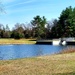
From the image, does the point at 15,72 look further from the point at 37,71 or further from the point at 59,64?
the point at 59,64

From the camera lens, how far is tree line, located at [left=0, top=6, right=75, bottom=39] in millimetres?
106062

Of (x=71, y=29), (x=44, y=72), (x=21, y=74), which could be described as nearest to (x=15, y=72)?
(x=21, y=74)

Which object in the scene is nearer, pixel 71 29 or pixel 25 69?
pixel 25 69

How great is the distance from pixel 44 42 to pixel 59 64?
78462mm

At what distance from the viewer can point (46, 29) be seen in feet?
388

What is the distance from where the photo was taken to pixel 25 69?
13.2 m

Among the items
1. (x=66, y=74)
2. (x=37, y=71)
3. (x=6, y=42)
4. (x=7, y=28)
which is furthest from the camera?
(x=7, y=28)

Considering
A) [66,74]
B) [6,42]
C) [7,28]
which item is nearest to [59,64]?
[66,74]

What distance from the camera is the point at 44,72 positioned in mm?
12492

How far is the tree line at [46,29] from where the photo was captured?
106 m

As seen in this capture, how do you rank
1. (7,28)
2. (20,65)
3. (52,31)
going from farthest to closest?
(7,28)
(52,31)
(20,65)

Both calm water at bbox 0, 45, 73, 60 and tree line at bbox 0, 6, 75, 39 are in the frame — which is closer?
calm water at bbox 0, 45, 73, 60

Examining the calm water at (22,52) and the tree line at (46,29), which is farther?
the tree line at (46,29)

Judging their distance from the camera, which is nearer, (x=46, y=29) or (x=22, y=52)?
(x=22, y=52)
